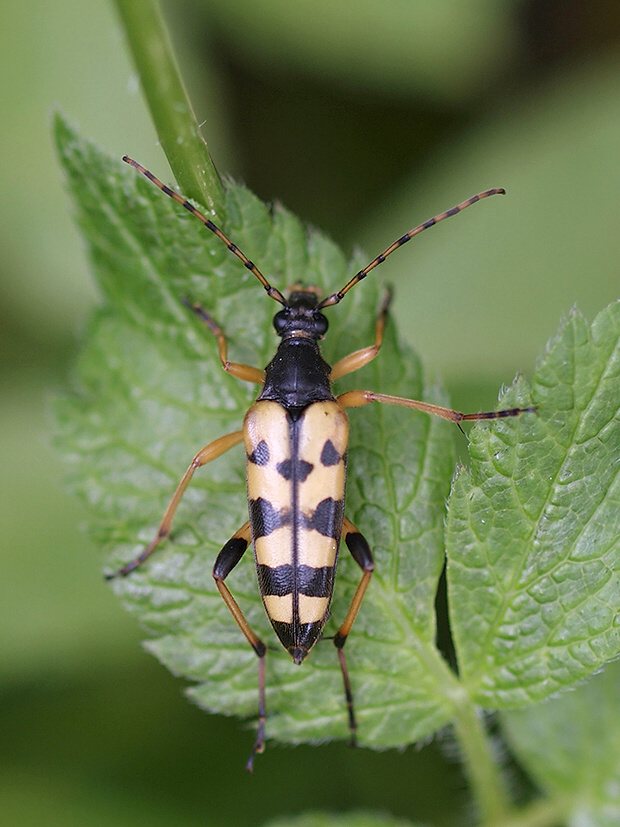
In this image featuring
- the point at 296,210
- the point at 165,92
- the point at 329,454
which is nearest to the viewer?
the point at 165,92

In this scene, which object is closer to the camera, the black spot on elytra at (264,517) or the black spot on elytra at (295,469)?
the black spot on elytra at (264,517)

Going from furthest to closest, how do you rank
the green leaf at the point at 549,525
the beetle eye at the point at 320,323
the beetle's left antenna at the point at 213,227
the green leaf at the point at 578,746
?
the beetle eye at the point at 320,323
the green leaf at the point at 578,746
the beetle's left antenna at the point at 213,227
the green leaf at the point at 549,525

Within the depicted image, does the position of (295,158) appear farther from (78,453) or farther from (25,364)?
(78,453)

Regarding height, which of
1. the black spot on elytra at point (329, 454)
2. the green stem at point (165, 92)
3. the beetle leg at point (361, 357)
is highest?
the green stem at point (165, 92)

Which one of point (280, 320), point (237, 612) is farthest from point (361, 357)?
point (237, 612)

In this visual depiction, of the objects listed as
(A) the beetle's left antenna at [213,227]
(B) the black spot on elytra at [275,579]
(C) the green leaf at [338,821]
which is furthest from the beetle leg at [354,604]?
(A) the beetle's left antenna at [213,227]

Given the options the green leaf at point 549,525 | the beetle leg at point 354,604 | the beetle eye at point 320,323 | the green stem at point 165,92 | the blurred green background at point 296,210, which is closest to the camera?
the green stem at point 165,92

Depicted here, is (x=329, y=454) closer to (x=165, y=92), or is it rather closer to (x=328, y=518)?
(x=328, y=518)

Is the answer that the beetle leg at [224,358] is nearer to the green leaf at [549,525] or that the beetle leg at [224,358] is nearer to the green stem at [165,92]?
the green stem at [165,92]
